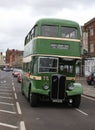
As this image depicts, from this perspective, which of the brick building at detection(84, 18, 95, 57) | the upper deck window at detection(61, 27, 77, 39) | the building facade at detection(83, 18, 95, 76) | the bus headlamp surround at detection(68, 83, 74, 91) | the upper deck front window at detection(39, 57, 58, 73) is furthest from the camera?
the brick building at detection(84, 18, 95, 57)

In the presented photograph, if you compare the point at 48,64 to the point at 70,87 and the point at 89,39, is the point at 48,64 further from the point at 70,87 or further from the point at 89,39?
the point at 89,39

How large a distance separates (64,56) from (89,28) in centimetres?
7278

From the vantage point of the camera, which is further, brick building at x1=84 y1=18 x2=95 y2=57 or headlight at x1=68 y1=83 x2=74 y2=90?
brick building at x1=84 y1=18 x2=95 y2=57

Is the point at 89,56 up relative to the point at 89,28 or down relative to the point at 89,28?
down

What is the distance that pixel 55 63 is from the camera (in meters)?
19.8

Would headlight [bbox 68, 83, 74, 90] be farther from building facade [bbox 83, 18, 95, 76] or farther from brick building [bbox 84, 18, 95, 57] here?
brick building [bbox 84, 18, 95, 57]

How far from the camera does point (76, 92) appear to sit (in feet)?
64.3

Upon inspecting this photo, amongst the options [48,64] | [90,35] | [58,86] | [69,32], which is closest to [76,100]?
[58,86]

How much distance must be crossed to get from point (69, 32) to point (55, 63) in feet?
5.73

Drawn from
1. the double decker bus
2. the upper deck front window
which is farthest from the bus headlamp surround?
the upper deck front window

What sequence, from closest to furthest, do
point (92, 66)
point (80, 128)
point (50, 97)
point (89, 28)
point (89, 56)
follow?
point (80, 128)
point (50, 97)
point (92, 66)
point (89, 56)
point (89, 28)

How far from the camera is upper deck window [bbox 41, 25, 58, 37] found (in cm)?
2005

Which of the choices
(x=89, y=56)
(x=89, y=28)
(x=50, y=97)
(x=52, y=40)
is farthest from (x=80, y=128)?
(x=89, y=28)

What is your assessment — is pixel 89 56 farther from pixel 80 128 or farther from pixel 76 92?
pixel 80 128
